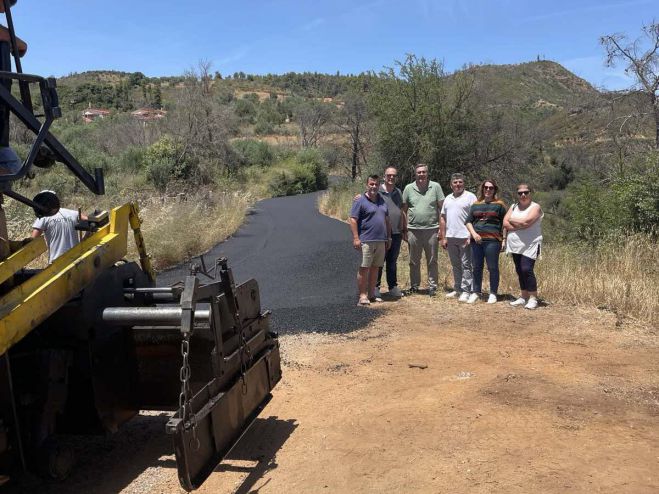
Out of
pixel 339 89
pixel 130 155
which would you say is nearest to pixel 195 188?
pixel 130 155

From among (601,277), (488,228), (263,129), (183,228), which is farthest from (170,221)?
(263,129)

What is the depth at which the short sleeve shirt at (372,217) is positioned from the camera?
327 inches

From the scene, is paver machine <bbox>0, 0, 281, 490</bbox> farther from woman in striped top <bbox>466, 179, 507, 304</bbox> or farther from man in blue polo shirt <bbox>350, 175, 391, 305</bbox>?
woman in striped top <bbox>466, 179, 507, 304</bbox>

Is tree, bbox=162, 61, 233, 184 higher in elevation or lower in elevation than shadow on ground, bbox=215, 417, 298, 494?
higher

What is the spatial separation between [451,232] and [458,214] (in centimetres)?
27

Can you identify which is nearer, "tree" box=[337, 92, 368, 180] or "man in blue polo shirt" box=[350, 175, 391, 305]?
"man in blue polo shirt" box=[350, 175, 391, 305]

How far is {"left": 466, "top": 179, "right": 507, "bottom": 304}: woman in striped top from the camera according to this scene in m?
8.00

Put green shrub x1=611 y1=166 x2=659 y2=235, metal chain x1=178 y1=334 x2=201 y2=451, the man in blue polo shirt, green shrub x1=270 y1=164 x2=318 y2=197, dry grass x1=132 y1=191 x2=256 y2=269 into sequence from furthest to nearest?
green shrub x1=270 y1=164 x2=318 y2=197 → dry grass x1=132 y1=191 x2=256 y2=269 → green shrub x1=611 y1=166 x2=659 y2=235 → the man in blue polo shirt → metal chain x1=178 y1=334 x2=201 y2=451

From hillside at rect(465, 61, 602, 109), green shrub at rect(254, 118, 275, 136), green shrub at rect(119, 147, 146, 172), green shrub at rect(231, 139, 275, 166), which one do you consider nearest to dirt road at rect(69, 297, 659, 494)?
green shrub at rect(119, 147, 146, 172)

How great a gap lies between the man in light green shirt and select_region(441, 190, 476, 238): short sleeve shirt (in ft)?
0.92

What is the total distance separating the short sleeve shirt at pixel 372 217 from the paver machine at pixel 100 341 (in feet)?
13.4

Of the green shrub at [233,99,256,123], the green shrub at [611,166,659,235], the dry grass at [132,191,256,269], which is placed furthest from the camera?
the green shrub at [233,99,256,123]

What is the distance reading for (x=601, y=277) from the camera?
8.39 metres

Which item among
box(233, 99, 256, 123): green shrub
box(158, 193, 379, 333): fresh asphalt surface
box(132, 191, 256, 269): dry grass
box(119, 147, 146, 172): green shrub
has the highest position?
box(233, 99, 256, 123): green shrub
